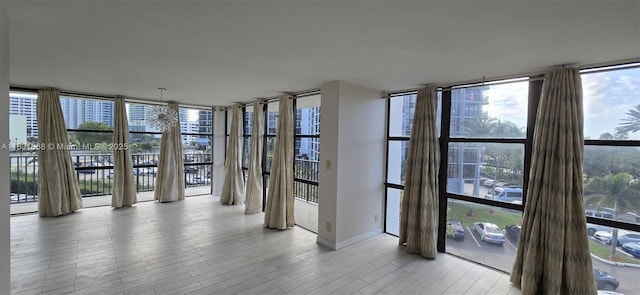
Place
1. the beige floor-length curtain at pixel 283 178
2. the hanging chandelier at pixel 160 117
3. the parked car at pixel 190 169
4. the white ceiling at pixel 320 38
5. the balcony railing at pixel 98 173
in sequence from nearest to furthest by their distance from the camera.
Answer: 1. the white ceiling at pixel 320 38
2. the hanging chandelier at pixel 160 117
3. the beige floor-length curtain at pixel 283 178
4. the balcony railing at pixel 98 173
5. the parked car at pixel 190 169

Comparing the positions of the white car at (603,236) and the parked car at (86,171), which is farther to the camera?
the parked car at (86,171)

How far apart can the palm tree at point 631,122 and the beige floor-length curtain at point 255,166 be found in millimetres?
5014

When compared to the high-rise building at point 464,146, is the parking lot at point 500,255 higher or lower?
lower

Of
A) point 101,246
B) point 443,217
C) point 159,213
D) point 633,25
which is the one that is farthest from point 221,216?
point 633,25

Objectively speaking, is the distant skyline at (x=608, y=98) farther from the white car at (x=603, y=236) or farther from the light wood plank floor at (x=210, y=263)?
the light wood plank floor at (x=210, y=263)

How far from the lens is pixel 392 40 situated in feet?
6.79

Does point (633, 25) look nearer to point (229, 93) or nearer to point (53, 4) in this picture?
point (53, 4)

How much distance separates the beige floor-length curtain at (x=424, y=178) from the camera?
3469mm

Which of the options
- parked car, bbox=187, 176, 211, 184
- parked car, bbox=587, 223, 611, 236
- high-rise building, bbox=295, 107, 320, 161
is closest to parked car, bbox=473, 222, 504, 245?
parked car, bbox=587, 223, 611, 236

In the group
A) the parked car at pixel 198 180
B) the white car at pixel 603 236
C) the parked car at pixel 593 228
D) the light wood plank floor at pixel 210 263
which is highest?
the parked car at pixel 593 228

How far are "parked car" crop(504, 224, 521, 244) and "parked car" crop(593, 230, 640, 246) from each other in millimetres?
633

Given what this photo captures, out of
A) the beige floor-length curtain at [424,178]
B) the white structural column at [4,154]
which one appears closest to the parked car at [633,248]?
the beige floor-length curtain at [424,178]

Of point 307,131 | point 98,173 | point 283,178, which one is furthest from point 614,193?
point 98,173

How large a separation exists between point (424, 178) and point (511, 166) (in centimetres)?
99
